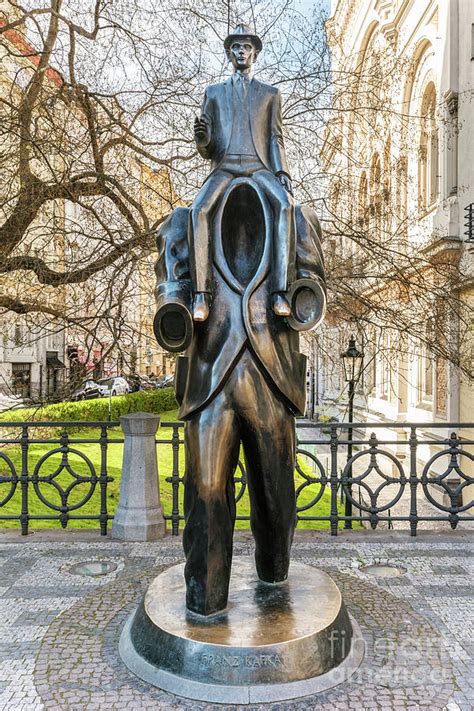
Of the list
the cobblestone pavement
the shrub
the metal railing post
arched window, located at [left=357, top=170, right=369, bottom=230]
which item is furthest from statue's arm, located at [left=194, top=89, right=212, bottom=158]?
the shrub

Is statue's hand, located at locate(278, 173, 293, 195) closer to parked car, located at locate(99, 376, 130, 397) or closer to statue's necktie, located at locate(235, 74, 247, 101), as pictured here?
statue's necktie, located at locate(235, 74, 247, 101)

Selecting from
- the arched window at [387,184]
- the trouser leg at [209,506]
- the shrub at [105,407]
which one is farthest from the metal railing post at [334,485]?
the shrub at [105,407]

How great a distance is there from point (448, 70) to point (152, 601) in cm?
1645

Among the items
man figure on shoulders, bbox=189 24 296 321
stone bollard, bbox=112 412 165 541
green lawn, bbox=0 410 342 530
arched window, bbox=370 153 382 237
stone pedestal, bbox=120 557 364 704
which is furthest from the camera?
green lawn, bbox=0 410 342 530

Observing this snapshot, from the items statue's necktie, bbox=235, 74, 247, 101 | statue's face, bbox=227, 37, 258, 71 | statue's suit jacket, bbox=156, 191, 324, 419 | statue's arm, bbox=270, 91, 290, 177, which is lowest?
statue's suit jacket, bbox=156, 191, 324, 419

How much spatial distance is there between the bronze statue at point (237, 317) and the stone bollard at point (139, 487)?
319 cm

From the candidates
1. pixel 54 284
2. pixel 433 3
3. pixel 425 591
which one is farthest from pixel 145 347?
pixel 433 3

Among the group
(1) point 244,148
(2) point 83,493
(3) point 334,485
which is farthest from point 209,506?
(2) point 83,493

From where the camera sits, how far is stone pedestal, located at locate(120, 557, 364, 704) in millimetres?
3342

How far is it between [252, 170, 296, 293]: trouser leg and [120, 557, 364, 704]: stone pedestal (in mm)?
1994

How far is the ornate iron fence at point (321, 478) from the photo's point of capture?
7246mm

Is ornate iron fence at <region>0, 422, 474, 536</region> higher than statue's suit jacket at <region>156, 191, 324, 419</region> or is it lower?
lower

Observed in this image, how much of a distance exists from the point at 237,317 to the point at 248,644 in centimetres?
187

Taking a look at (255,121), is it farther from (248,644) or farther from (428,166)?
(428,166)
